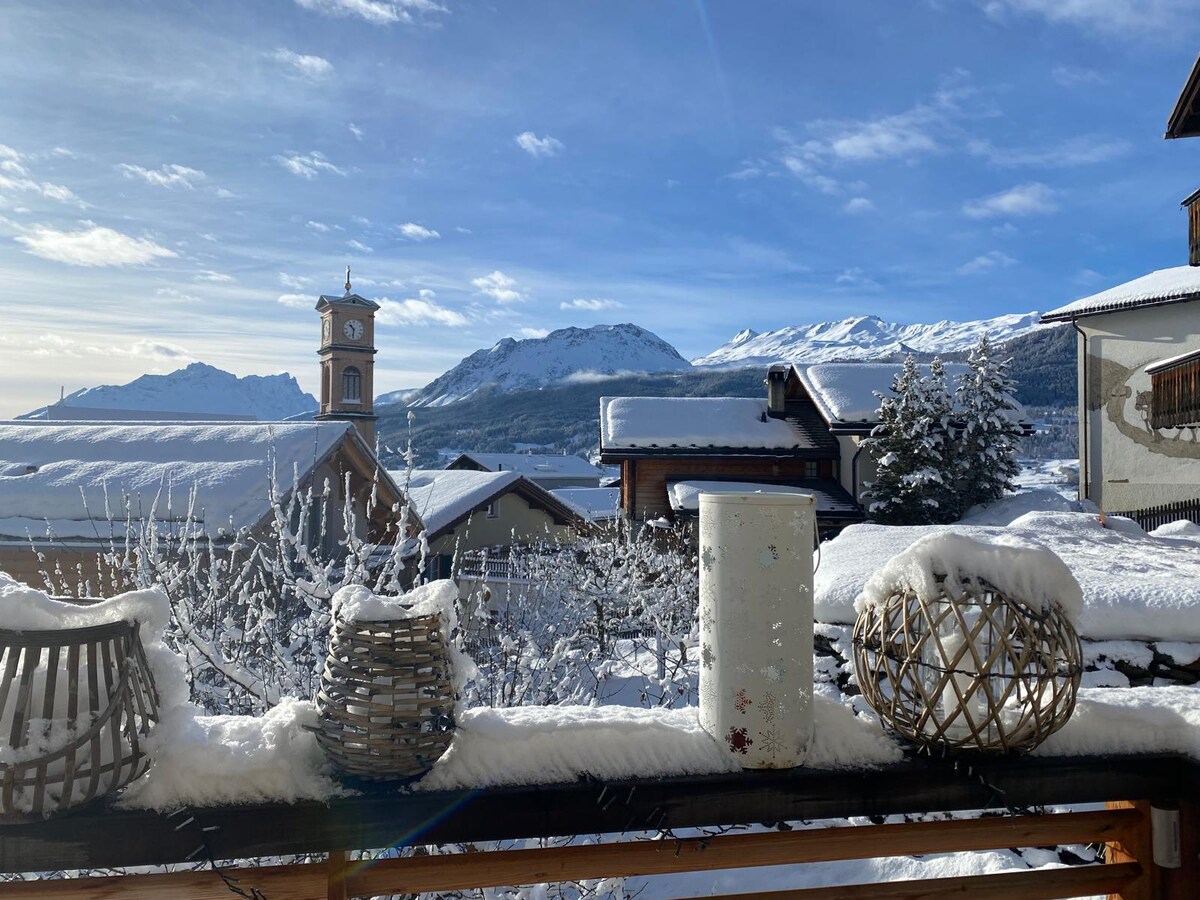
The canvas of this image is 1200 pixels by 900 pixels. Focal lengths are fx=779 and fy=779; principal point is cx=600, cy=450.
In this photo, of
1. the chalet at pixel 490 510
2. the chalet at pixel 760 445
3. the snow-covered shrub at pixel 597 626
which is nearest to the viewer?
the snow-covered shrub at pixel 597 626

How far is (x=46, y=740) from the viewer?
1224 mm

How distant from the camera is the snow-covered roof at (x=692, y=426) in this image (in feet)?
60.7

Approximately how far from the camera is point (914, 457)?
15.8 metres

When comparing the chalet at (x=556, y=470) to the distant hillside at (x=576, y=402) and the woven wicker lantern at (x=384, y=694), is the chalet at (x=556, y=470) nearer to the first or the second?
the distant hillside at (x=576, y=402)

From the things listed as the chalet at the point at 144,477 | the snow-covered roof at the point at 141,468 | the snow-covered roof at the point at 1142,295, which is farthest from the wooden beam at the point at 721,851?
the snow-covered roof at the point at 1142,295

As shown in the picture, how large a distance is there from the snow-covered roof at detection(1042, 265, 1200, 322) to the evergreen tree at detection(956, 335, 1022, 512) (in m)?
1.89

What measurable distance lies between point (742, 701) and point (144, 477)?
37.4ft

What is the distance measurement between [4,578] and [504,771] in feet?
3.15

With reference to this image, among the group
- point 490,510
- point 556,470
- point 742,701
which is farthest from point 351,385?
point 742,701

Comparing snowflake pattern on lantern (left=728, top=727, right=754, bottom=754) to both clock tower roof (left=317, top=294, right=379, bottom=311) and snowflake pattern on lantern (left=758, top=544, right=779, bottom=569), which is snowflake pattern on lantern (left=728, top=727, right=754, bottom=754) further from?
clock tower roof (left=317, top=294, right=379, bottom=311)

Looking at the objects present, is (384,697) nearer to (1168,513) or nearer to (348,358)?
(1168,513)

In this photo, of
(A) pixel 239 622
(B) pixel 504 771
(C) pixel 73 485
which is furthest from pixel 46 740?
(C) pixel 73 485

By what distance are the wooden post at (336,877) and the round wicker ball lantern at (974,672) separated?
1.06 metres

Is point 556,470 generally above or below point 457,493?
above
